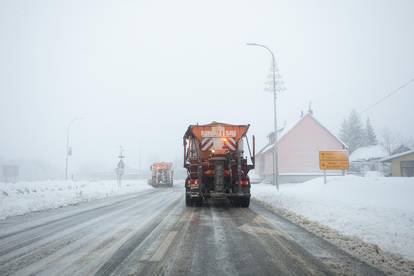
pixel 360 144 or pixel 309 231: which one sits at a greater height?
pixel 360 144

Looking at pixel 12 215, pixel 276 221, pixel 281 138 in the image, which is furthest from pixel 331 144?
pixel 12 215

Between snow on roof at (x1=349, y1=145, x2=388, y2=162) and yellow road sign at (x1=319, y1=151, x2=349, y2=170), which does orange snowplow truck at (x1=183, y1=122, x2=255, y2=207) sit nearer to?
yellow road sign at (x1=319, y1=151, x2=349, y2=170)

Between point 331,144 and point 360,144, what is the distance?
122 feet

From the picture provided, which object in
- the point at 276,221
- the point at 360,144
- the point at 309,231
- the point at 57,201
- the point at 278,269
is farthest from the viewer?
the point at 360,144

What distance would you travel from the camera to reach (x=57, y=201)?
15078 mm

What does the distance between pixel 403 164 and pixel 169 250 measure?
122 feet

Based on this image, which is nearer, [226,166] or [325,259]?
[325,259]

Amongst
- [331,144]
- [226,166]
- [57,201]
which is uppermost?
[331,144]

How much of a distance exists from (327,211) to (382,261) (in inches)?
213

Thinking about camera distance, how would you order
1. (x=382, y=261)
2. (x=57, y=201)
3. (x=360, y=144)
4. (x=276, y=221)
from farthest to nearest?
(x=360, y=144) < (x=57, y=201) < (x=276, y=221) < (x=382, y=261)

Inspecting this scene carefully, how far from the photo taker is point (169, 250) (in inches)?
208

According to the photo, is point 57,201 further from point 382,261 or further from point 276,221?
point 382,261

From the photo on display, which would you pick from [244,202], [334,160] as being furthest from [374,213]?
[334,160]

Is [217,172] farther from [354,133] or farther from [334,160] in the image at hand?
[354,133]
